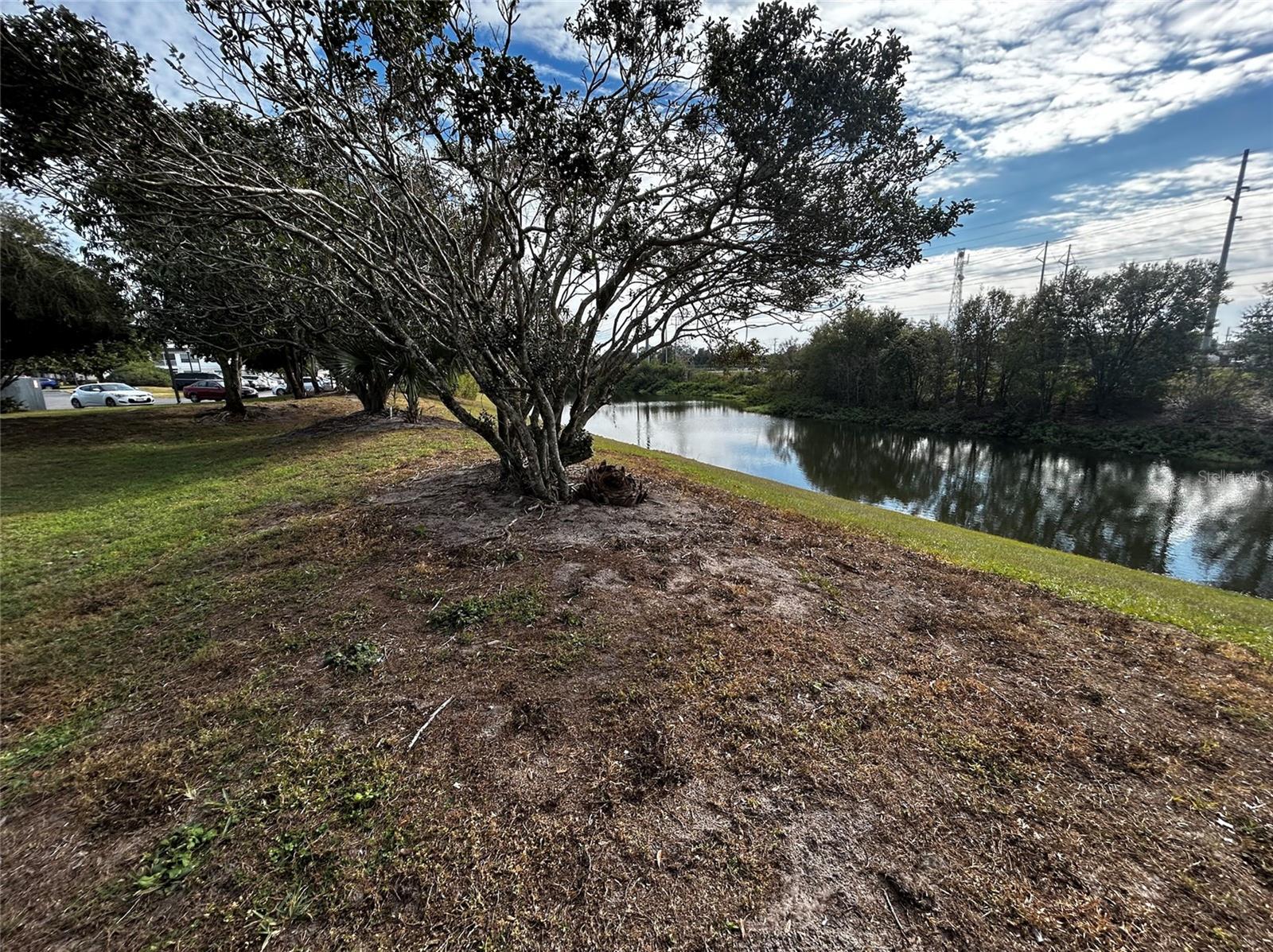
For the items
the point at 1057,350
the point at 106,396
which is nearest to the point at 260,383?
the point at 106,396

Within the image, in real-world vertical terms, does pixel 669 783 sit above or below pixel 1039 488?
above

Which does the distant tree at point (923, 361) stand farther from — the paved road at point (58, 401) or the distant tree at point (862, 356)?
the paved road at point (58, 401)

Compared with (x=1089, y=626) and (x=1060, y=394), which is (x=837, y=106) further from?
(x=1060, y=394)

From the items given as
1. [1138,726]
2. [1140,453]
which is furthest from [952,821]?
[1140,453]

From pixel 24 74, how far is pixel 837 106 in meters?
6.78

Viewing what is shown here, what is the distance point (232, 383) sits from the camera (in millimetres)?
16406

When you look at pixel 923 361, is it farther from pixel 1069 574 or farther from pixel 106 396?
pixel 106 396

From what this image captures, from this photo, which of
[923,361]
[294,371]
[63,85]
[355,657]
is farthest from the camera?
[923,361]

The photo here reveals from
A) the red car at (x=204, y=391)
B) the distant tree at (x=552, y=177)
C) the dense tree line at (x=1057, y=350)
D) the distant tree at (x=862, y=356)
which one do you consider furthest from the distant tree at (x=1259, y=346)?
the red car at (x=204, y=391)

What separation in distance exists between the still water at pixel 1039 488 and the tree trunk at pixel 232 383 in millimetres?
14894

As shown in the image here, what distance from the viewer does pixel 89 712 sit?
2.83 m

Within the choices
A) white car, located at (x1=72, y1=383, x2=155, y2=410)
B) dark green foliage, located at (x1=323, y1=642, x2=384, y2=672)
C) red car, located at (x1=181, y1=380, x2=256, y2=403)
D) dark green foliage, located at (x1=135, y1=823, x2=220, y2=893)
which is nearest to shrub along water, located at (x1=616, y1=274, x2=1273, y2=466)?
dark green foliage, located at (x1=323, y1=642, x2=384, y2=672)

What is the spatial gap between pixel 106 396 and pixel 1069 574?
36.4 meters

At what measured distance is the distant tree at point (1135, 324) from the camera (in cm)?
2564
